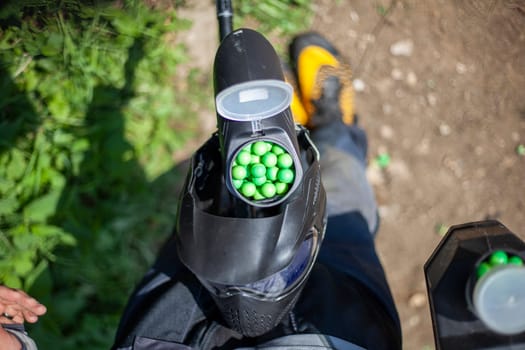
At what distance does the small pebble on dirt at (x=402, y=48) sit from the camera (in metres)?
1.84

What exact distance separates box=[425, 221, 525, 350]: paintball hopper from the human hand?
2.83ft

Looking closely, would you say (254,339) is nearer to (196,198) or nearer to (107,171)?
(196,198)

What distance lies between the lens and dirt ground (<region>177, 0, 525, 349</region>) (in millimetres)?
1779

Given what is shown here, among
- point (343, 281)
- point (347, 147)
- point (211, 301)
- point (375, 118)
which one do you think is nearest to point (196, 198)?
point (211, 301)

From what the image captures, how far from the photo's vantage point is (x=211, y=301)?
3.57 ft

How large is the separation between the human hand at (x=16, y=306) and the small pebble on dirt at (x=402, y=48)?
160 centimetres

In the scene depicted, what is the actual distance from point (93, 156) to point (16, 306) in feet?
2.55

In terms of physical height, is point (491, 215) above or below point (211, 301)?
below

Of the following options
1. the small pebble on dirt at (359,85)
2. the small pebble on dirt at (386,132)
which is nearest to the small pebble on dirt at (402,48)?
the small pebble on dirt at (359,85)

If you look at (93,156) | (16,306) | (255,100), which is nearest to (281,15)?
(93,156)

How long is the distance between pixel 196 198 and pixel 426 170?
3.96ft

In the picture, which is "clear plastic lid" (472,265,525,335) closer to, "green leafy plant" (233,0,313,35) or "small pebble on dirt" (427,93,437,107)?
"small pebble on dirt" (427,93,437,107)

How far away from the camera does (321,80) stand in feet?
6.04

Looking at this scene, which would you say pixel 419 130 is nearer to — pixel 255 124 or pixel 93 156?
pixel 255 124
